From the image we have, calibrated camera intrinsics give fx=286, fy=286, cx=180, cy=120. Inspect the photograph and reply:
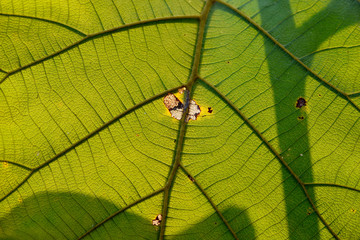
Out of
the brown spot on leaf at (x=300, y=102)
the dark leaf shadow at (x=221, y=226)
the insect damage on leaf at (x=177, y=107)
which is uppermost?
the insect damage on leaf at (x=177, y=107)

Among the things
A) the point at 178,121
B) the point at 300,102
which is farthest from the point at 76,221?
the point at 300,102

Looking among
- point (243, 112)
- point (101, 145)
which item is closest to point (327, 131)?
point (243, 112)

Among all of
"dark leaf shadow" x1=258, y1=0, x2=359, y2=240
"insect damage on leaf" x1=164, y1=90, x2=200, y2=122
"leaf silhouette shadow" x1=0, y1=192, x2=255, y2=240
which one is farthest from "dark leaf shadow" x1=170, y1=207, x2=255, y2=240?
"insect damage on leaf" x1=164, y1=90, x2=200, y2=122

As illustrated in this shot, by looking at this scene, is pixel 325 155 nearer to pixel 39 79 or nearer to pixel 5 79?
pixel 39 79

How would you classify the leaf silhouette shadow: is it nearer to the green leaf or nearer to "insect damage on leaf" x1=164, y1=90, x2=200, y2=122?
the green leaf

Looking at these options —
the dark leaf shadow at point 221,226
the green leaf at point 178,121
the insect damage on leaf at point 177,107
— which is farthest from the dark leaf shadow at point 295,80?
the insect damage on leaf at point 177,107

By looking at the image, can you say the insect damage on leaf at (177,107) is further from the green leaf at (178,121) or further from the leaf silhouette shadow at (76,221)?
the leaf silhouette shadow at (76,221)
